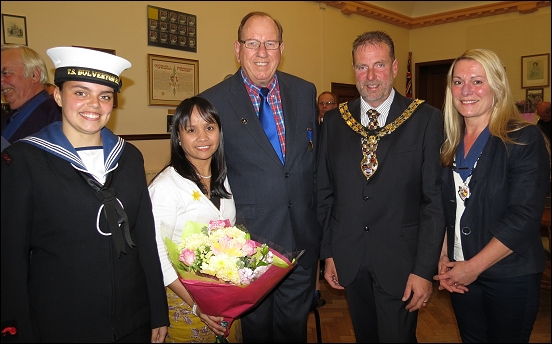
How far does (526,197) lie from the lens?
1.87 metres

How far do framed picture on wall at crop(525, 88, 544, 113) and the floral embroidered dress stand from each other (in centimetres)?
827

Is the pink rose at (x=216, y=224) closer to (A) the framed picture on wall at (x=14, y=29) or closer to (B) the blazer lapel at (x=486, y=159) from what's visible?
(B) the blazer lapel at (x=486, y=159)

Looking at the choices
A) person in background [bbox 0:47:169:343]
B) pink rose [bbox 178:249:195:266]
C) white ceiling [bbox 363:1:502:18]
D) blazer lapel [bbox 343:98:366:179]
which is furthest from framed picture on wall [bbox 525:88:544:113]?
person in background [bbox 0:47:169:343]

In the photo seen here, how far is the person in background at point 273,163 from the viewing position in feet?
7.27

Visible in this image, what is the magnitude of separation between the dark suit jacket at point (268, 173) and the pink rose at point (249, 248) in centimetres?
42

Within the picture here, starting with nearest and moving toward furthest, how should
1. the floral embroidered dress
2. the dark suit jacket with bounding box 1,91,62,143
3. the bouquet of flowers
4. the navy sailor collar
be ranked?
the navy sailor collar < the bouquet of flowers < the floral embroidered dress < the dark suit jacket with bounding box 1,91,62,143

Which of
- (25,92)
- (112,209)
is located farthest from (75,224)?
(25,92)

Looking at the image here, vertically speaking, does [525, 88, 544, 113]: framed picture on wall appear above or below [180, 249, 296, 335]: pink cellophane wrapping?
above

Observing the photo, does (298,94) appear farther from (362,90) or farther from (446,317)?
(446,317)

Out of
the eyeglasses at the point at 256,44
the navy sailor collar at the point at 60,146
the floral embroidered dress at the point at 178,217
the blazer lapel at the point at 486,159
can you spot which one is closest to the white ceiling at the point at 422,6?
the eyeglasses at the point at 256,44

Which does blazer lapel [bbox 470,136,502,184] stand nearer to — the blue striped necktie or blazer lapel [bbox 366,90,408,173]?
blazer lapel [bbox 366,90,408,173]

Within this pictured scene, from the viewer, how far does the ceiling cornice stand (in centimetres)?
813

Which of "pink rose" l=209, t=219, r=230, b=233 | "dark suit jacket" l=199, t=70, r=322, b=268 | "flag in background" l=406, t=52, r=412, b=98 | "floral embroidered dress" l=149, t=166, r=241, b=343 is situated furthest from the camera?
"flag in background" l=406, t=52, r=412, b=98

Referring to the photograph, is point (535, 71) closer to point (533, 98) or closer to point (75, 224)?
point (533, 98)
